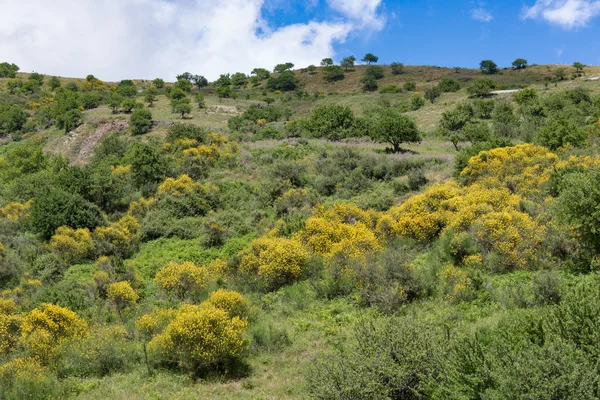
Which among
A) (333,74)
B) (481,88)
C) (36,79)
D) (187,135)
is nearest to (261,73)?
(333,74)

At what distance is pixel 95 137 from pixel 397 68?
72.9 metres

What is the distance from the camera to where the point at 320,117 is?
42.6m

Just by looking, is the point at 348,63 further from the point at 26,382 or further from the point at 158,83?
the point at 26,382

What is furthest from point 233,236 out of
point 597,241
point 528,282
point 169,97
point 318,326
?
point 169,97

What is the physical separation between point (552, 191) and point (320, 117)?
2667cm

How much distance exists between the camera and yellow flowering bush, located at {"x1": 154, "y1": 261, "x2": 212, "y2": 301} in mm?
16047

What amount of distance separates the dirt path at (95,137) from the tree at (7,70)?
57.3 meters

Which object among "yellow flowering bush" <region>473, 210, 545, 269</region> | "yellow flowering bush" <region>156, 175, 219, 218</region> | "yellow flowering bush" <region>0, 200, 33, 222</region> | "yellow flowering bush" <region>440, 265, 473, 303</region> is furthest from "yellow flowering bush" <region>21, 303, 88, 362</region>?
"yellow flowering bush" <region>0, 200, 33, 222</region>

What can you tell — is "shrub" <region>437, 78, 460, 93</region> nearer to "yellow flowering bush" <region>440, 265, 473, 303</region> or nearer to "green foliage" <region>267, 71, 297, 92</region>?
"green foliage" <region>267, 71, 297, 92</region>

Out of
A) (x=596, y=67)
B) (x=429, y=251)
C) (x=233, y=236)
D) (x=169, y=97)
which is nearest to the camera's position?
(x=429, y=251)

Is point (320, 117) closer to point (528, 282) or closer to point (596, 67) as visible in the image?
point (528, 282)

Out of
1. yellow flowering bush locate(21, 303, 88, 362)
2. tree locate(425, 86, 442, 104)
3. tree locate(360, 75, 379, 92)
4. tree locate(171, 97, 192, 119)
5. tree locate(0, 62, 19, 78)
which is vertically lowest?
yellow flowering bush locate(21, 303, 88, 362)

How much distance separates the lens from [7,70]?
90625 mm

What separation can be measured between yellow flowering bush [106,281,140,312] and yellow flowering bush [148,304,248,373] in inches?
232
